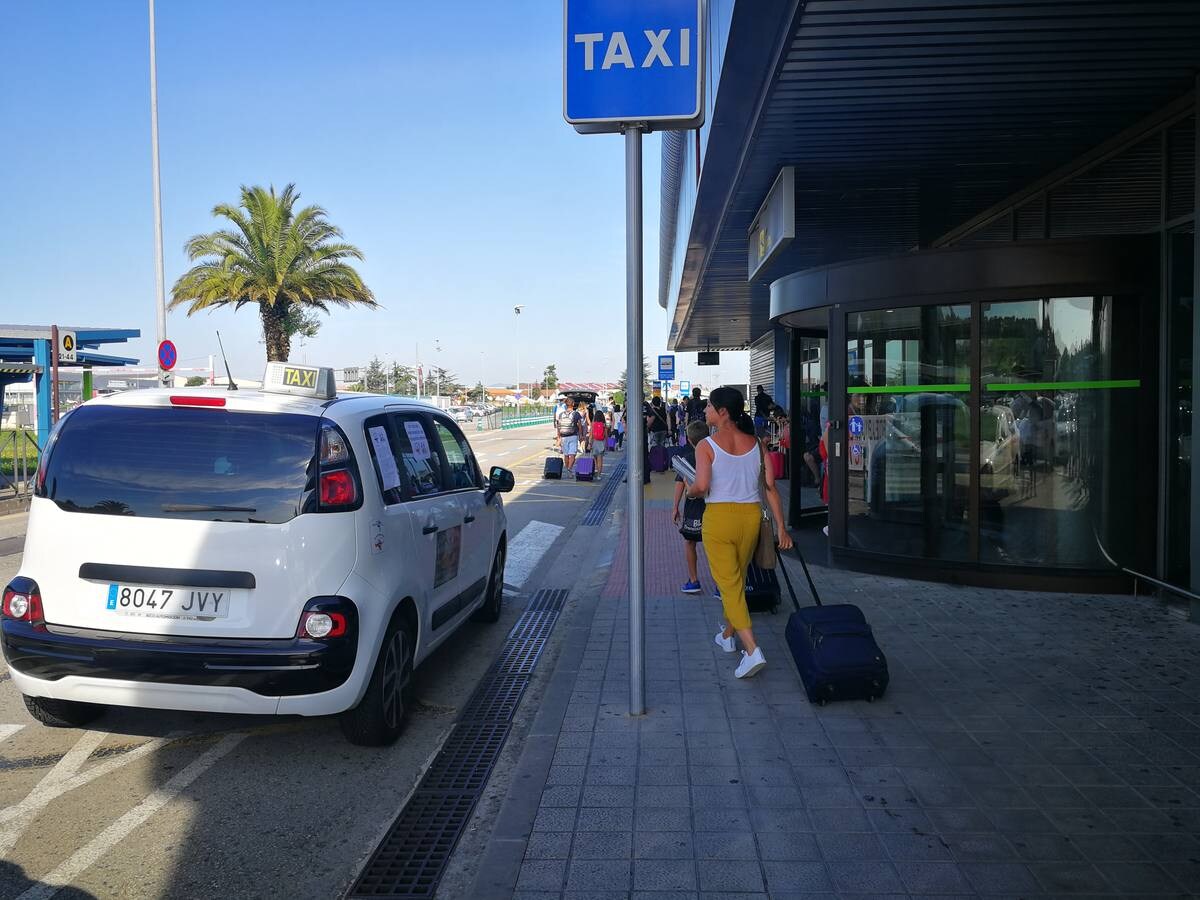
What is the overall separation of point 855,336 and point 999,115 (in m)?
2.18

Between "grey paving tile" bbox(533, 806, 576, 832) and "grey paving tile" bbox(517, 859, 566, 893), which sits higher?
"grey paving tile" bbox(533, 806, 576, 832)

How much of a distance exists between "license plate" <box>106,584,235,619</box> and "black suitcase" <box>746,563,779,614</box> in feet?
13.7

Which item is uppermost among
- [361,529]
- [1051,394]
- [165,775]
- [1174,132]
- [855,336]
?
[1174,132]

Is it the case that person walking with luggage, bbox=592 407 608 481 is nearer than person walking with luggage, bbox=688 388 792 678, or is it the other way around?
person walking with luggage, bbox=688 388 792 678

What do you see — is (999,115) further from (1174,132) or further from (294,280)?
(294,280)

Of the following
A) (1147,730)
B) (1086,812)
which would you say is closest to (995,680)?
(1147,730)

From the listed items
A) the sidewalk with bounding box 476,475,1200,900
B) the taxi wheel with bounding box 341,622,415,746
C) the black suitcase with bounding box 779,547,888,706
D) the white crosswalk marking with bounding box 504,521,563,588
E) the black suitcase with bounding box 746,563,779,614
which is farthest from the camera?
the white crosswalk marking with bounding box 504,521,563,588

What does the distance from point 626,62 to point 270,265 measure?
22942mm

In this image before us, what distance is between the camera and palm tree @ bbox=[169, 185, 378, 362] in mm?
25266

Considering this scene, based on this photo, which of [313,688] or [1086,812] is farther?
[313,688]

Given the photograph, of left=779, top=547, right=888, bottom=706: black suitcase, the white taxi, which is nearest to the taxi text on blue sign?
the white taxi

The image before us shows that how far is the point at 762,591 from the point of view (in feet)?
24.0

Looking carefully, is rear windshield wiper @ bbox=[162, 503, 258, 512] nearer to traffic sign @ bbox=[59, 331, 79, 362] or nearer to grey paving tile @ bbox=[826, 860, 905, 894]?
grey paving tile @ bbox=[826, 860, 905, 894]

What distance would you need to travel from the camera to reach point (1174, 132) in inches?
292
